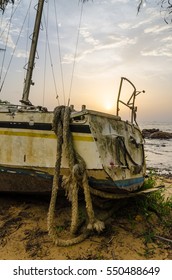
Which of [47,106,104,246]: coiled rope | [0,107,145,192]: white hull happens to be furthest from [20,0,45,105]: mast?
[47,106,104,246]: coiled rope

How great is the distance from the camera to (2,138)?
415 centimetres

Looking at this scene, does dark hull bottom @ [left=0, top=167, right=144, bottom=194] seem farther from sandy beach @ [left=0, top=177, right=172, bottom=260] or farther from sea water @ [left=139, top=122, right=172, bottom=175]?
sea water @ [left=139, top=122, right=172, bottom=175]

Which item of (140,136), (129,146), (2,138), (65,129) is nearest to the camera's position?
(65,129)

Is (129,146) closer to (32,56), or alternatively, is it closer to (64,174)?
(64,174)

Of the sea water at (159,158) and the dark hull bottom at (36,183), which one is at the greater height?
the dark hull bottom at (36,183)

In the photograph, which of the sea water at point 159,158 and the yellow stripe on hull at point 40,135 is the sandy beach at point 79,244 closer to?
the yellow stripe on hull at point 40,135

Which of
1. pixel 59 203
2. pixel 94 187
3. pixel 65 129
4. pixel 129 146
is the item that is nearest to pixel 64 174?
pixel 94 187

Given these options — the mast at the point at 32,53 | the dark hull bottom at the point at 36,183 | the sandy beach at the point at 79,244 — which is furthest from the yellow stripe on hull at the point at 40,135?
the mast at the point at 32,53

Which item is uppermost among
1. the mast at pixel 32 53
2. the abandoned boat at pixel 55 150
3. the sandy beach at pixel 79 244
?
the mast at pixel 32 53

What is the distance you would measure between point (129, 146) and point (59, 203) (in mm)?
1625

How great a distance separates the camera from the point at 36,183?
4.18 metres

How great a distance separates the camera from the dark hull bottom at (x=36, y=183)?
3.72 m

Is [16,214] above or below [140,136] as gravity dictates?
below

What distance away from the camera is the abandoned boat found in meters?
3.56
